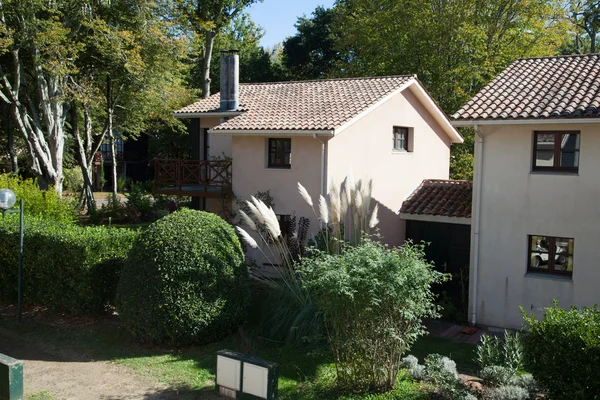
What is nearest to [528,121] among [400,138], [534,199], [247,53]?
[534,199]

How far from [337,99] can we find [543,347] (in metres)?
13.4

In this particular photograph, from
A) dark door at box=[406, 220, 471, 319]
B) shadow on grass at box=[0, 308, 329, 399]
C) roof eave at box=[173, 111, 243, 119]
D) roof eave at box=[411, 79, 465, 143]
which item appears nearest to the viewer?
shadow on grass at box=[0, 308, 329, 399]

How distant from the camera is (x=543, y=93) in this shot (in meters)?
14.5

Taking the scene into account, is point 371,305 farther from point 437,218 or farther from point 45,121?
point 45,121

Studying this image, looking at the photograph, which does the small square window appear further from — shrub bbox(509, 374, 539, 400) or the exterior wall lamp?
shrub bbox(509, 374, 539, 400)

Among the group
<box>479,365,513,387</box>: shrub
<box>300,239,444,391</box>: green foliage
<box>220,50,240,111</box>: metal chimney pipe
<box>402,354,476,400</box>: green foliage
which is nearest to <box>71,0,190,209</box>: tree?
<box>220,50,240,111</box>: metal chimney pipe

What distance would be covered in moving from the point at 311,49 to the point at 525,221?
1173 inches

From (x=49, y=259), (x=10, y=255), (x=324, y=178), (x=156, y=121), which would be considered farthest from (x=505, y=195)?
(x=156, y=121)

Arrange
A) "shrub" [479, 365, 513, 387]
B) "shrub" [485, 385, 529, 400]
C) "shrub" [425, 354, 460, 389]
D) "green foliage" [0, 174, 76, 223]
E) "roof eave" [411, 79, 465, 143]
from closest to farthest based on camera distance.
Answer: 1. "shrub" [485, 385, 529, 400]
2. "shrub" [425, 354, 460, 389]
3. "shrub" [479, 365, 513, 387]
4. "green foliage" [0, 174, 76, 223]
5. "roof eave" [411, 79, 465, 143]

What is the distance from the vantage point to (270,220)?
39.4 feet

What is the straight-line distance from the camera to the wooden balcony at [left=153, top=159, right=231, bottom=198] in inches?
773

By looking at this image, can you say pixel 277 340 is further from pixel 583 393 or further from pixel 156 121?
pixel 156 121

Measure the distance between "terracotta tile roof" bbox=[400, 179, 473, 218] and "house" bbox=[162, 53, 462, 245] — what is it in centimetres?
140

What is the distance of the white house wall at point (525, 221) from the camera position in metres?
13.1
